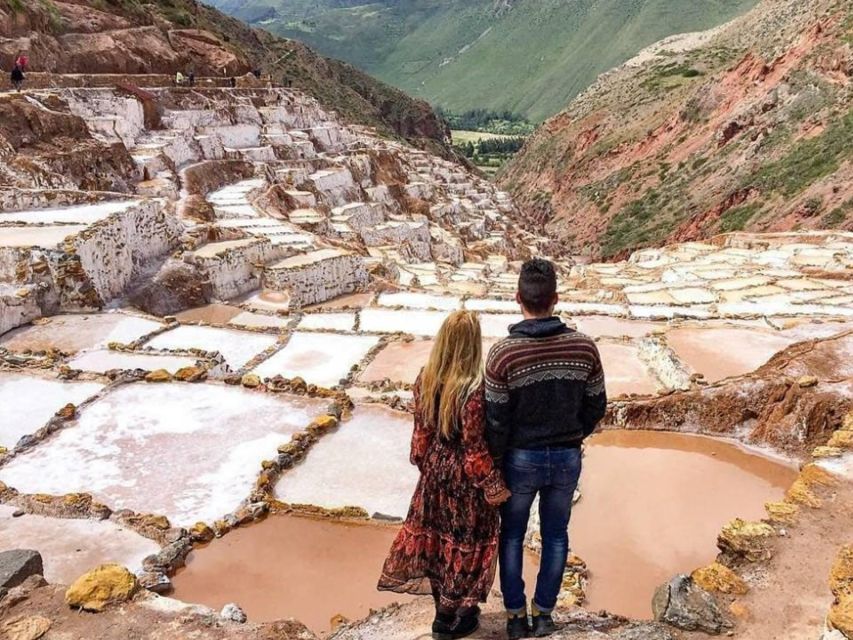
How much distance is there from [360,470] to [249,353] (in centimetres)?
467

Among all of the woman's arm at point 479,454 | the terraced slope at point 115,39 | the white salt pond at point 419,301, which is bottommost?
the white salt pond at point 419,301

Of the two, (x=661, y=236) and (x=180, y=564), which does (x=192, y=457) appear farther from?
(x=661, y=236)

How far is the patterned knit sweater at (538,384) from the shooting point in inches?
131

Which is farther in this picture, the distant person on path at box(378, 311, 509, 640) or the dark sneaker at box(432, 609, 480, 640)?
the dark sneaker at box(432, 609, 480, 640)

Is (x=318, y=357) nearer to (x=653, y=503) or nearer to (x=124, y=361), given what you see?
(x=124, y=361)

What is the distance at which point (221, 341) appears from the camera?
11.3 meters

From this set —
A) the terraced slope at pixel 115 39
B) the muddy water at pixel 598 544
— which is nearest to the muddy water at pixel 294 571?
the muddy water at pixel 598 544

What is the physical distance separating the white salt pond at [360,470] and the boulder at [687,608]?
8.80ft

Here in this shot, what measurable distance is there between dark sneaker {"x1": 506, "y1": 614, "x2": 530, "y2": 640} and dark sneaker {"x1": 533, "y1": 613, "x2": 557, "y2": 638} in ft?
0.16

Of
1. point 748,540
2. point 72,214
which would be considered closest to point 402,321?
point 72,214

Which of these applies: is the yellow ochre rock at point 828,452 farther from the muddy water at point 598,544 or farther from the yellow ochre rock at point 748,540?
the yellow ochre rock at point 748,540

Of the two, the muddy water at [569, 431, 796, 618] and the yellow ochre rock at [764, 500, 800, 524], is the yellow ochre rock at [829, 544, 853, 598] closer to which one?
the yellow ochre rock at [764, 500, 800, 524]

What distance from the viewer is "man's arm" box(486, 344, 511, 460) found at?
10.9 ft

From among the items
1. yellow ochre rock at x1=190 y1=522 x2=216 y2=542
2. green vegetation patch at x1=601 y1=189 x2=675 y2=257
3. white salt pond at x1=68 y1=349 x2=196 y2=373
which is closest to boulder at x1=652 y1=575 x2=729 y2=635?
yellow ochre rock at x1=190 y1=522 x2=216 y2=542
